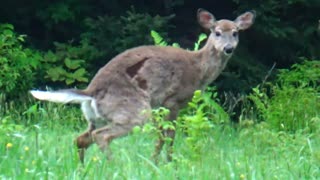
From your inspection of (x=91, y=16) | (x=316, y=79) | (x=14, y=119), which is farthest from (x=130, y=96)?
(x=91, y=16)

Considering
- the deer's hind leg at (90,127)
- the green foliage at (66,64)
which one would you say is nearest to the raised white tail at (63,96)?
the deer's hind leg at (90,127)

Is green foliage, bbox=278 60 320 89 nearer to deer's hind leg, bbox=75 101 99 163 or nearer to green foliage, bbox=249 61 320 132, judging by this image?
green foliage, bbox=249 61 320 132

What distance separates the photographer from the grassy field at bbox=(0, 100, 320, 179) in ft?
24.2

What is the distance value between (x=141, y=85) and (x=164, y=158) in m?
1.34

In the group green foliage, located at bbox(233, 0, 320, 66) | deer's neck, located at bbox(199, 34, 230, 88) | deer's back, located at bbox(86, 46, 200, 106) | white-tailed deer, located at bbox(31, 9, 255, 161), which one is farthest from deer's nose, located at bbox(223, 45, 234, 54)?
green foliage, located at bbox(233, 0, 320, 66)

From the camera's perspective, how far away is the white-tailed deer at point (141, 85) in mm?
9539

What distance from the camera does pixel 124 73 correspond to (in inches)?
393

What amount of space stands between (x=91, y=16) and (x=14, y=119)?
4.57 m

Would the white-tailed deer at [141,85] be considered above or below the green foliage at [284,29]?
above

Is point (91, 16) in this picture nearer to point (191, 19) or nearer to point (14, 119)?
point (191, 19)

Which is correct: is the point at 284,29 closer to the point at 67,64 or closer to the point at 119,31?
the point at 119,31

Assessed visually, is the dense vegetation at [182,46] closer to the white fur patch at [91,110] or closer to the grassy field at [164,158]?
the grassy field at [164,158]

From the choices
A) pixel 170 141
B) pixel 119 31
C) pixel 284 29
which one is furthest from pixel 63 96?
pixel 284 29

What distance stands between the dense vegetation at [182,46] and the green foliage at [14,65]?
15 millimetres
